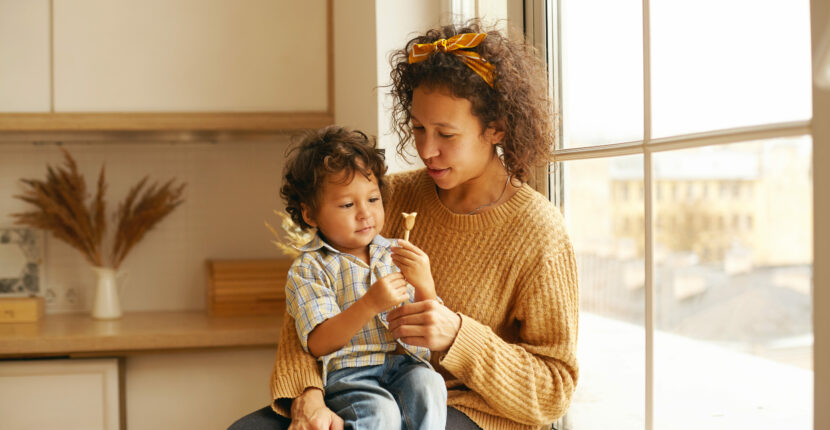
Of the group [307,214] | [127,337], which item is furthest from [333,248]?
[127,337]

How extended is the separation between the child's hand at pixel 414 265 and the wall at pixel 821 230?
55 cm

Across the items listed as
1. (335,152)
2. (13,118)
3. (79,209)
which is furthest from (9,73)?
(335,152)

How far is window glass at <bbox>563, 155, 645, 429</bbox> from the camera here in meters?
1.25

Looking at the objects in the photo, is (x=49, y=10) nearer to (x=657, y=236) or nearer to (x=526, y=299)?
(x=526, y=299)

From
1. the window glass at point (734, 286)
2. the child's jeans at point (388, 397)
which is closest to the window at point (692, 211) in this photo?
the window glass at point (734, 286)

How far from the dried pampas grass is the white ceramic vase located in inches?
1.7

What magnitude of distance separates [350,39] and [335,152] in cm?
103

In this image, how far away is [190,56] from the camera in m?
2.34

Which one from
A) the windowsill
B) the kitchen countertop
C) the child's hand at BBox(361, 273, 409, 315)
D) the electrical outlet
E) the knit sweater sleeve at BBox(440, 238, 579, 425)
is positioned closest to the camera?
the windowsill

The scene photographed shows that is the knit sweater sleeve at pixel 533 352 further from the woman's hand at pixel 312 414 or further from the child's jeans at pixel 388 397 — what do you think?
the woman's hand at pixel 312 414

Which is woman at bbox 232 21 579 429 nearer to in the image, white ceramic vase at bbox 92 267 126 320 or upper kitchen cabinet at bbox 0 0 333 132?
upper kitchen cabinet at bbox 0 0 333 132

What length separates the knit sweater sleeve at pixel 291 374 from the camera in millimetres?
1251

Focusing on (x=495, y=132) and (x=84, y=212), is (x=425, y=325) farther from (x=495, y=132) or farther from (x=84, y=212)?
(x=84, y=212)

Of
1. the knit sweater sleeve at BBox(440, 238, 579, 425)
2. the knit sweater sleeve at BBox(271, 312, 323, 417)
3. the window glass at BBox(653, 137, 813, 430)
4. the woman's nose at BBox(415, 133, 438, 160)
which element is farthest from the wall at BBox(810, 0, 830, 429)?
the knit sweater sleeve at BBox(271, 312, 323, 417)
